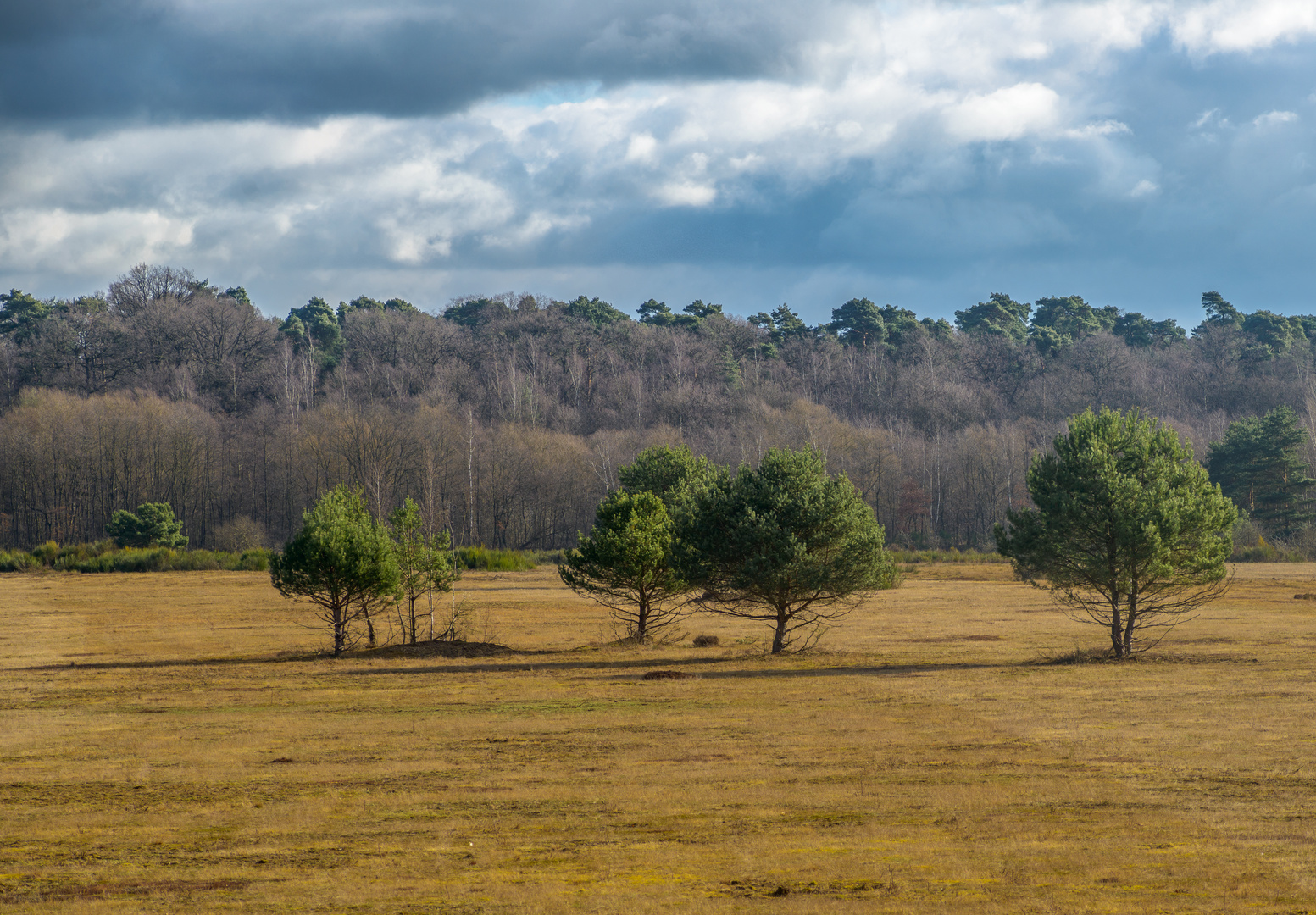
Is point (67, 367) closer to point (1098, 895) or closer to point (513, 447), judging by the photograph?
point (513, 447)

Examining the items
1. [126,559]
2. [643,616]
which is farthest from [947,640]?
[126,559]

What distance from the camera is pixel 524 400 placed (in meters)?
110

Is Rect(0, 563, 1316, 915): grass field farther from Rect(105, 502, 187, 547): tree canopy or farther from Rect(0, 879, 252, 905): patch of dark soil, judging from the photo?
Rect(105, 502, 187, 547): tree canopy

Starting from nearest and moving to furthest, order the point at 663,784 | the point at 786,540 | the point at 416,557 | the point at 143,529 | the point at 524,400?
1. the point at 663,784
2. the point at 786,540
3. the point at 416,557
4. the point at 143,529
5. the point at 524,400

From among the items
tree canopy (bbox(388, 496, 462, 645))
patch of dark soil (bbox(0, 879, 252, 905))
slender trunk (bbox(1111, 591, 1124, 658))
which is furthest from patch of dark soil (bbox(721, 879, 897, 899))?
tree canopy (bbox(388, 496, 462, 645))

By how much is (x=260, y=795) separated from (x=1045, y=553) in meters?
21.9

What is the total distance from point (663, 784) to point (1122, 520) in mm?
18087


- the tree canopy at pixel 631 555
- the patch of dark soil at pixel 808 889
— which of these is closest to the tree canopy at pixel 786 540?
the tree canopy at pixel 631 555

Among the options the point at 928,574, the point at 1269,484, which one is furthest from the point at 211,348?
the point at 1269,484

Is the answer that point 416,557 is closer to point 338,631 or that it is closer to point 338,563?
point 338,563

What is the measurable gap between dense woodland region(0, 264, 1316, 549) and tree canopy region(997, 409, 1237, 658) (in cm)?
4511

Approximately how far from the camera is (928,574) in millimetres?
70062

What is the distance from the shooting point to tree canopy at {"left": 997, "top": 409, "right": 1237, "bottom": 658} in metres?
28.2

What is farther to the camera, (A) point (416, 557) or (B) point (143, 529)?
(B) point (143, 529)
